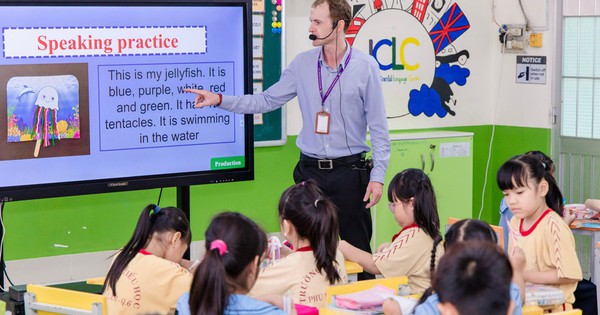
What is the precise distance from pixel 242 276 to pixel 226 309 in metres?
0.12

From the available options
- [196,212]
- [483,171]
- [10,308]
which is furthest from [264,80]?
[10,308]

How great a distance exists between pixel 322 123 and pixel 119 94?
3.58 feet

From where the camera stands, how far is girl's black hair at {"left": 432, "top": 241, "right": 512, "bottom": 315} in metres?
2.12

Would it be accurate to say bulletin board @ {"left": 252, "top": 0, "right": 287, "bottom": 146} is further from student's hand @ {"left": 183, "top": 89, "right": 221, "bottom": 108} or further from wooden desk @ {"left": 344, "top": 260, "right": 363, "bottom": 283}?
wooden desk @ {"left": 344, "top": 260, "right": 363, "bottom": 283}

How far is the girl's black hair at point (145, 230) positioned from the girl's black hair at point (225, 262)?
0.96 meters

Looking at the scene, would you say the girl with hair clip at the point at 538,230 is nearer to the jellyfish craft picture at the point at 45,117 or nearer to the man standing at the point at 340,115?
the man standing at the point at 340,115

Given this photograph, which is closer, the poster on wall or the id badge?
the id badge

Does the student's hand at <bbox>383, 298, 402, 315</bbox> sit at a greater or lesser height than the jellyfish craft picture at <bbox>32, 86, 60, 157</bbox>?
lesser

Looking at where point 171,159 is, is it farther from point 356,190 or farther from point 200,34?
point 356,190

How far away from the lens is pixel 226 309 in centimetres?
266

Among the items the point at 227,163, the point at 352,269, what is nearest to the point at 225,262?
the point at 352,269

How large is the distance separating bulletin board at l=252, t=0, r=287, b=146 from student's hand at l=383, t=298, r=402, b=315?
3492 mm

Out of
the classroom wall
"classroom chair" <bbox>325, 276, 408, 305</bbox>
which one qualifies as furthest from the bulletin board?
"classroom chair" <bbox>325, 276, 408, 305</bbox>

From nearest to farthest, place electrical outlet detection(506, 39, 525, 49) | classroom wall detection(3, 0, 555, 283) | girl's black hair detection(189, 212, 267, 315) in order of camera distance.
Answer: girl's black hair detection(189, 212, 267, 315) → classroom wall detection(3, 0, 555, 283) → electrical outlet detection(506, 39, 525, 49)
